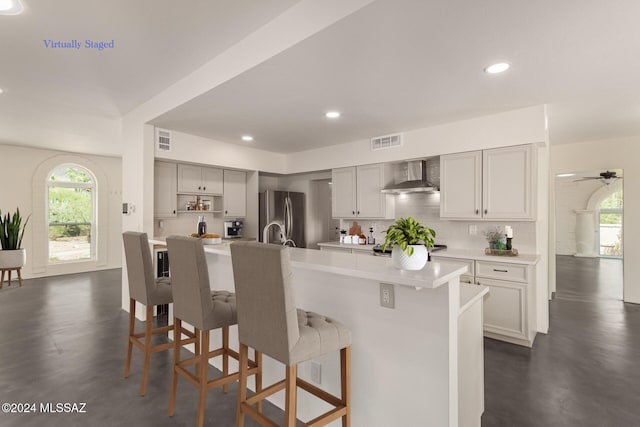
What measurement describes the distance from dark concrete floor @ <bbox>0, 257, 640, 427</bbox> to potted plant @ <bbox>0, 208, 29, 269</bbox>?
1697 millimetres

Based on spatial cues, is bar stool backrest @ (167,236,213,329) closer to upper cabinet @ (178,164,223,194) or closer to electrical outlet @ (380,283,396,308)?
electrical outlet @ (380,283,396,308)

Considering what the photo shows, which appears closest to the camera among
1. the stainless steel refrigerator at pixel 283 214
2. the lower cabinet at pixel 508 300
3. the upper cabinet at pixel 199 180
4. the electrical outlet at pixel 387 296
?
the electrical outlet at pixel 387 296

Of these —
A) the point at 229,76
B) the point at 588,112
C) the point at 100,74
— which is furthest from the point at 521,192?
the point at 100,74

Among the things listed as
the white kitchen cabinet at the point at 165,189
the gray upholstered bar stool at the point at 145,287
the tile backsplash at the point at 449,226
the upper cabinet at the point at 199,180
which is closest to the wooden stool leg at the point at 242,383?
the gray upholstered bar stool at the point at 145,287

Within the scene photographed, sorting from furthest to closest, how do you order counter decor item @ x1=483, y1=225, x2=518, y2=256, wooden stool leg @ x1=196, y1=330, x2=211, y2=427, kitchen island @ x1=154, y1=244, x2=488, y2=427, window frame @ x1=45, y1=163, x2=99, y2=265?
window frame @ x1=45, y1=163, x2=99, y2=265 → counter decor item @ x1=483, y1=225, x2=518, y2=256 → wooden stool leg @ x1=196, y1=330, x2=211, y2=427 → kitchen island @ x1=154, y1=244, x2=488, y2=427

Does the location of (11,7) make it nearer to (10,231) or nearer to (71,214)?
(10,231)

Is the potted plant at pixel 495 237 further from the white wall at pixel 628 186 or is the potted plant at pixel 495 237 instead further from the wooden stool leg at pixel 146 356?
the wooden stool leg at pixel 146 356

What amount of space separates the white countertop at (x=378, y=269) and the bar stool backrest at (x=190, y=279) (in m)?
0.56

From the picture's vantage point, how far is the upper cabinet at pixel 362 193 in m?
4.79

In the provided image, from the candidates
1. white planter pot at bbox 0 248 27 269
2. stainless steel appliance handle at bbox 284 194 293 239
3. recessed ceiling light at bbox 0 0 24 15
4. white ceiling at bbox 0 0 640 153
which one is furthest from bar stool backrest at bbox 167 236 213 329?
white planter pot at bbox 0 248 27 269

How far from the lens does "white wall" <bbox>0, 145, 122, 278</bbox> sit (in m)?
6.21

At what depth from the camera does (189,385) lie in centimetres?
252

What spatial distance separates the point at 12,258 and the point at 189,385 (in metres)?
5.53

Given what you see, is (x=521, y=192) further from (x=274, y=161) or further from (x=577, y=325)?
(x=274, y=161)
